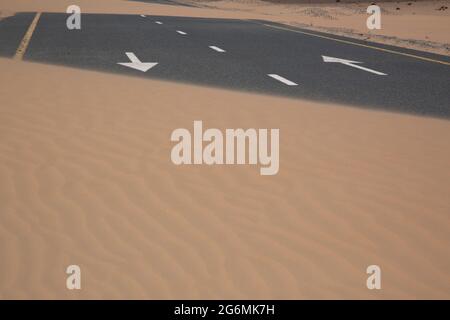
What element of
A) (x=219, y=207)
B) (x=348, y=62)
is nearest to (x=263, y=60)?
(x=348, y=62)

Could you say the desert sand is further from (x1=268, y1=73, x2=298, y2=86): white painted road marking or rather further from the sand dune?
(x1=268, y1=73, x2=298, y2=86): white painted road marking

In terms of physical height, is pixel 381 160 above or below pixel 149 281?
above

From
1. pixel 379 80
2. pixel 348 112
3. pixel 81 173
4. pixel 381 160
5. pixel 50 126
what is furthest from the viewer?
pixel 379 80

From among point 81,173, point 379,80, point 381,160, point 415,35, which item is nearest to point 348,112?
point 381,160

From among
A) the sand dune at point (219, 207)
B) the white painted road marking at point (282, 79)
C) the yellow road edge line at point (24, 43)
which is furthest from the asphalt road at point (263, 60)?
the sand dune at point (219, 207)

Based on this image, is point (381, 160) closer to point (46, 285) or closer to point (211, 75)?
point (46, 285)

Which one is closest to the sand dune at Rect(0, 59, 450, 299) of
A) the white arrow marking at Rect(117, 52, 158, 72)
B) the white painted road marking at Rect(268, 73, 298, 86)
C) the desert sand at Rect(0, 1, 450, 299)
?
the desert sand at Rect(0, 1, 450, 299)
